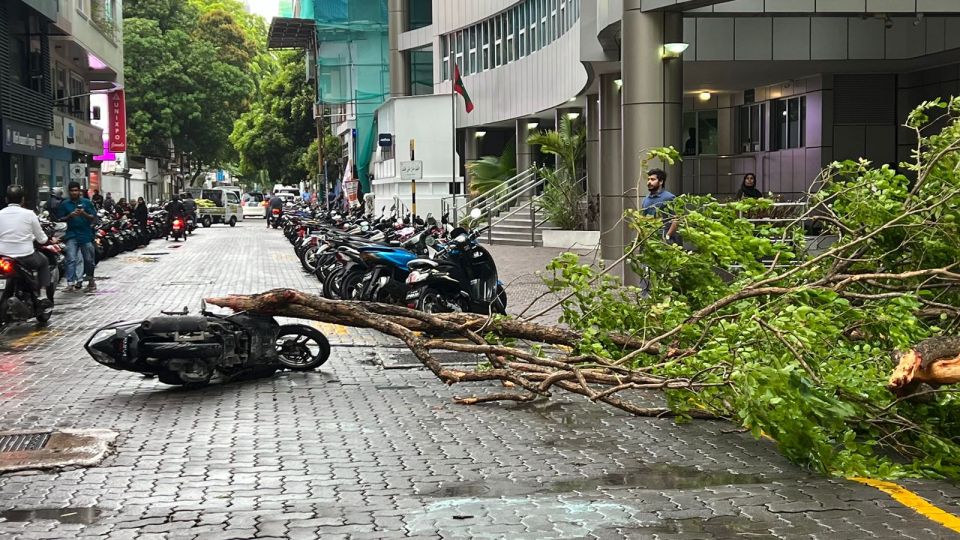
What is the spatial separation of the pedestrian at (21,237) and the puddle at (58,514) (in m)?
8.84

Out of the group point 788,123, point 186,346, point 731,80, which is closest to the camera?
point 186,346

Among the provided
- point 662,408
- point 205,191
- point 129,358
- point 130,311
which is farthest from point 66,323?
point 205,191

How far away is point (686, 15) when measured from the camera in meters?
19.4

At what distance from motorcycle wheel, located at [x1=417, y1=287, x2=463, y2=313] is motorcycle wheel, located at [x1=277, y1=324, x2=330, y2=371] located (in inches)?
110

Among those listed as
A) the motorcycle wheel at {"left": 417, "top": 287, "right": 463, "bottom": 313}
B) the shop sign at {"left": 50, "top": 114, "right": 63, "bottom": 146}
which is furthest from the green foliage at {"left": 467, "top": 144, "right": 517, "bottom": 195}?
the motorcycle wheel at {"left": 417, "top": 287, "right": 463, "bottom": 313}

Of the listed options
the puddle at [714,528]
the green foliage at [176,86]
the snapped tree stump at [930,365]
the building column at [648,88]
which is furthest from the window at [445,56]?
the puddle at [714,528]

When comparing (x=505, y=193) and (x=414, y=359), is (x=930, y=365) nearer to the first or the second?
(x=414, y=359)

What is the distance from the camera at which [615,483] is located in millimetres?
6867

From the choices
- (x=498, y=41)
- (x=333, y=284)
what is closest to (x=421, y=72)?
(x=498, y=41)

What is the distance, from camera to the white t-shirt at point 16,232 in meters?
14.5

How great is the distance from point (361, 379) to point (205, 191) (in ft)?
183

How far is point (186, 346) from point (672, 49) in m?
11.0

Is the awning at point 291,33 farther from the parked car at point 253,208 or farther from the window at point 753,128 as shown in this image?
the window at point 753,128

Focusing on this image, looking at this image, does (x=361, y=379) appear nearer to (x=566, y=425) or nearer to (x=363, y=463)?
(x=566, y=425)
